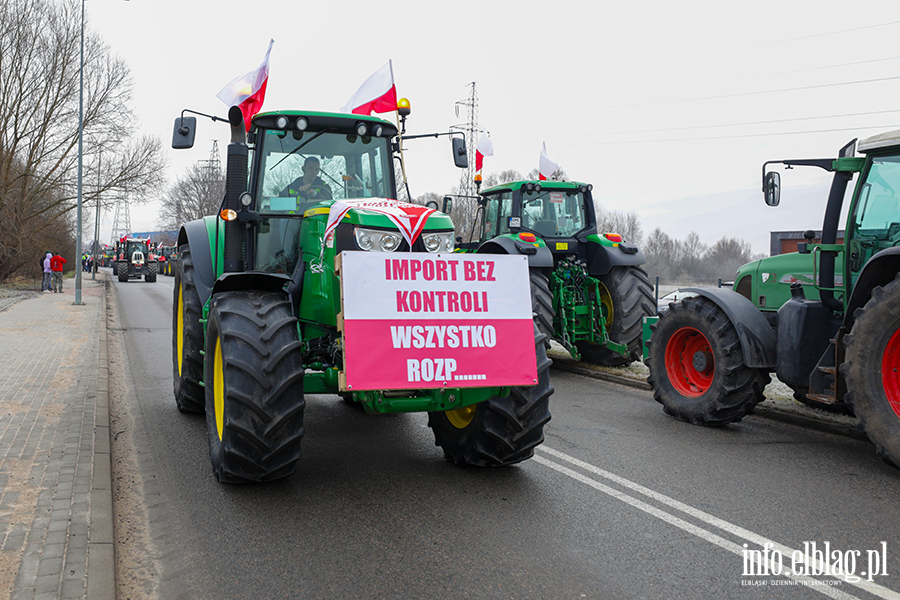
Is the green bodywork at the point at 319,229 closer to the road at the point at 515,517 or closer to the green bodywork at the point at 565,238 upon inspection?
the road at the point at 515,517

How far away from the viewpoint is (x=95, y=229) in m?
49.6

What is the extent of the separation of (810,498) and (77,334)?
1278cm

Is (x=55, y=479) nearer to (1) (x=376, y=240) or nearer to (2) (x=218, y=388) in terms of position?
(2) (x=218, y=388)

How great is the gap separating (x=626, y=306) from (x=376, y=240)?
19.3 ft

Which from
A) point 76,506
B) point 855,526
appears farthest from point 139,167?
point 855,526

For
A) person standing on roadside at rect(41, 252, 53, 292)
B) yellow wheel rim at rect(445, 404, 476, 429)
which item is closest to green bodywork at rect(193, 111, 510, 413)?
yellow wheel rim at rect(445, 404, 476, 429)

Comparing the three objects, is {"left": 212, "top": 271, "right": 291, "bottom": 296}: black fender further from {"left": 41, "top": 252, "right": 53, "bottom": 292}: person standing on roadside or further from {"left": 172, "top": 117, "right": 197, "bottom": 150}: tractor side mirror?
{"left": 41, "top": 252, "right": 53, "bottom": 292}: person standing on roadside

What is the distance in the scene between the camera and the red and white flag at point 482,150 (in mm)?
12617

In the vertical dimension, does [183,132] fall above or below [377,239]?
above

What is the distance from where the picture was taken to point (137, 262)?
139 ft

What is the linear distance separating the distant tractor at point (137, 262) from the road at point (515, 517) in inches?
1508

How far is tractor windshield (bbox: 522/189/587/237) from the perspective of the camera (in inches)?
428

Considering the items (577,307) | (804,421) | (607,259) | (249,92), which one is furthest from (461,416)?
(607,259)

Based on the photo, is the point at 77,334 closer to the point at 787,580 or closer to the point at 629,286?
the point at 629,286
